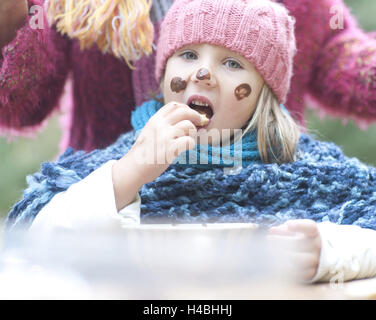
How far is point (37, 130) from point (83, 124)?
87 mm

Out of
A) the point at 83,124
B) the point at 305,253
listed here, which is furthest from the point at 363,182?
the point at 83,124

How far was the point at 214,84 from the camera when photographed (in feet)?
2.39

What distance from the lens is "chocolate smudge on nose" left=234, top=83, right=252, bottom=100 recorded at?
0.76 meters

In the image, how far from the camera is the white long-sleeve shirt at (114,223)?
0.56 m

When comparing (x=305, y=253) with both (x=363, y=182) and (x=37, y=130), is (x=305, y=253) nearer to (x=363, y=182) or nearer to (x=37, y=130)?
(x=363, y=182)

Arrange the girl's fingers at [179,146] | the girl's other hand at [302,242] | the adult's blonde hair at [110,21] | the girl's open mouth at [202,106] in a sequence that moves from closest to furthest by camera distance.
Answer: the girl's other hand at [302,242]
the girl's fingers at [179,146]
the girl's open mouth at [202,106]
the adult's blonde hair at [110,21]

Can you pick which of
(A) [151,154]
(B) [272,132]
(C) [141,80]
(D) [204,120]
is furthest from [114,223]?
(C) [141,80]

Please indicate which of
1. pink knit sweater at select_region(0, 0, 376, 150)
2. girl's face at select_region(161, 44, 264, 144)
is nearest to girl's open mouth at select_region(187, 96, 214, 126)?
girl's face at select_region(161, 44, 264, 144)

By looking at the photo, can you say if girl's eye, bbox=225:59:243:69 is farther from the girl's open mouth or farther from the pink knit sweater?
the pink knit sweater

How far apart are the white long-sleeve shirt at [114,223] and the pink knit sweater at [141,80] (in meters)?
0.30

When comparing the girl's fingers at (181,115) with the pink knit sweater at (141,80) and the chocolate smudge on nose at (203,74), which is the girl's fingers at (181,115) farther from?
the pink knit sweater at (141,80)

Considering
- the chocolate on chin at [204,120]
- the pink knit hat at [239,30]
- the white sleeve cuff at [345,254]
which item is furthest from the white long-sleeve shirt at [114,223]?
the pink knit hat at [239,30]

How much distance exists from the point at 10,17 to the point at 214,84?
0.93ft

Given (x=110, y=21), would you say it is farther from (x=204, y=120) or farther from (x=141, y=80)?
(x=204, y=120)
